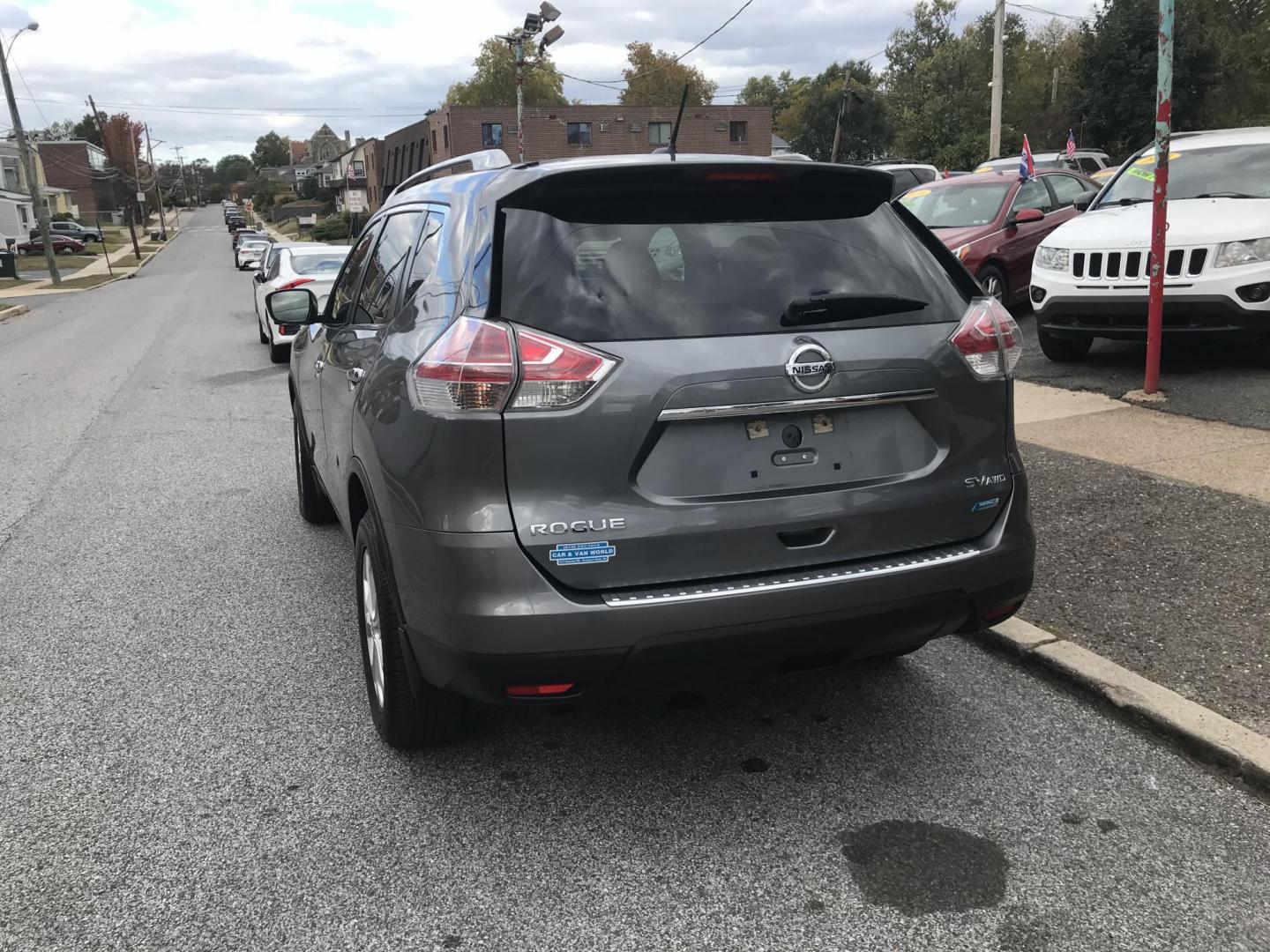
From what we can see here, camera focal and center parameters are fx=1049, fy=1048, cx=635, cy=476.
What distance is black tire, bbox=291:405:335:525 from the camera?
5.91m

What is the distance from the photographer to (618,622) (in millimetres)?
2693

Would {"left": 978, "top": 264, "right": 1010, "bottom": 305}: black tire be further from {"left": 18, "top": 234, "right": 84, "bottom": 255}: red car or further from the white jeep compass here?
{"left": 18, "top": 234, "right": 84, "bottom": 255}: red car

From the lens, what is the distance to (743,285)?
2.94 m

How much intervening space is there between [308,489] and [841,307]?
404cm

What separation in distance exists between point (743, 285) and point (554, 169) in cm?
61

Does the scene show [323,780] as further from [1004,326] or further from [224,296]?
[224,296]

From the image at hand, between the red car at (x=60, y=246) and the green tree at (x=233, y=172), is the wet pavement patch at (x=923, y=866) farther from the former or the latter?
the green tree at (x=233, y=172)

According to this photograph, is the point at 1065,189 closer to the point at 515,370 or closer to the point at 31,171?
the point at 515,370

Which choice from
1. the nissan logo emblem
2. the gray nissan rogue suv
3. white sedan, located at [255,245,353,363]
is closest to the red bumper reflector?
Answer: the gray nissan rogue suv

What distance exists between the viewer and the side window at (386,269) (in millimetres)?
3699

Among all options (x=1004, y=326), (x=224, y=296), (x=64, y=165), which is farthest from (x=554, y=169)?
(x=64, y=165)

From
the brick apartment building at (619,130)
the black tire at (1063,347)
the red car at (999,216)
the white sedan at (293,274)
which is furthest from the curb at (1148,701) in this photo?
the brick apartment building at (619,130)

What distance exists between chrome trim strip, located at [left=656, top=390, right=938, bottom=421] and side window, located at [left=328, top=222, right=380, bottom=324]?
214cm

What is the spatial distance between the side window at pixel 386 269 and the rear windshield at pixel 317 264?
10479 millimetres
